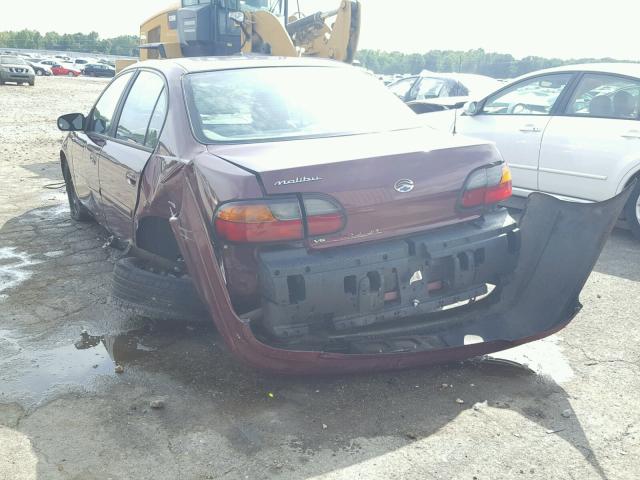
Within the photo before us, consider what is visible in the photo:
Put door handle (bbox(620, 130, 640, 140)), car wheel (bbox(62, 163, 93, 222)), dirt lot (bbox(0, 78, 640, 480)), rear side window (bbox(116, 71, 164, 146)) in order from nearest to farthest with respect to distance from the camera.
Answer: dirt lot (bbox(0, 78, 640, 480)) → rear side window (bbox(116, 71, 164, 146)) → door handle (bbox(620, 130, 640, 140)) → car wheel (bbox(62, 163, 93, 222))

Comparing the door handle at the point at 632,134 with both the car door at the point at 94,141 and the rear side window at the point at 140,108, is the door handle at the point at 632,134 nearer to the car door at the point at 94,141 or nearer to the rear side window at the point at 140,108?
the rear side window at the point at 140,108

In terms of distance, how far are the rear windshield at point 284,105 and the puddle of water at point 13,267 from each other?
2.28 m

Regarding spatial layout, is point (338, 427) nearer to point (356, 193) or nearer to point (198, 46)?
point (356, 193)

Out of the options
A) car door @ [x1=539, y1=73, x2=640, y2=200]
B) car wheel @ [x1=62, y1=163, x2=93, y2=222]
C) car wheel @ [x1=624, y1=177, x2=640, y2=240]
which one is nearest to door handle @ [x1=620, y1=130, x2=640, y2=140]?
car door @ [x1=539, y1=73, x2=640, y2=200]

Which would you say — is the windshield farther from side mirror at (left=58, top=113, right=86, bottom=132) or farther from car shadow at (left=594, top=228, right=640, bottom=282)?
car shadow at (left=594, top=228, right=640, bottom=282)

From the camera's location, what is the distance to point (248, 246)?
2.98 m

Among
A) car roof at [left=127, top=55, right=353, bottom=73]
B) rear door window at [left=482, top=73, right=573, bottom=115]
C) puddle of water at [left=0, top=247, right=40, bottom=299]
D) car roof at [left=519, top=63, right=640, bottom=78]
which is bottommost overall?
puddle of water at [left=0, top=247, right=40, bottom=299]

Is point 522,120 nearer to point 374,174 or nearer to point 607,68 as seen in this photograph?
point 607,68

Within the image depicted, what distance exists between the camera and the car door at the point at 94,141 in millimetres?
5008

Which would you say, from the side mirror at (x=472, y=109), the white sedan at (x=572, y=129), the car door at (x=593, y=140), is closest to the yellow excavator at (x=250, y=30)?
the side mirror at (x=472, y=109)

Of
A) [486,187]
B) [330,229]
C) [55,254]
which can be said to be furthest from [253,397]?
[55,254]

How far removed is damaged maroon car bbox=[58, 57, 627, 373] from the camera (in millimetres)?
2959

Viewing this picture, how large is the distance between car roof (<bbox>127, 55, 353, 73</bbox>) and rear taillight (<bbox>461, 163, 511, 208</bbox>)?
1.52 metres

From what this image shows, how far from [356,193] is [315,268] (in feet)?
1.38
